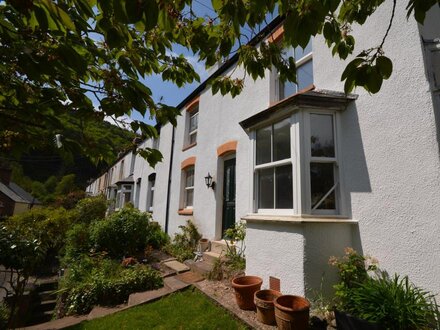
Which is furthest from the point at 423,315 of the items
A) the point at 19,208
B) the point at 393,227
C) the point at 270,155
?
the point at 19,208

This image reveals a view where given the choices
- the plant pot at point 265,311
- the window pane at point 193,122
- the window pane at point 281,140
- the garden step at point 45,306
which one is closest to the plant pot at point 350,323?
the plant pot at point 265,311

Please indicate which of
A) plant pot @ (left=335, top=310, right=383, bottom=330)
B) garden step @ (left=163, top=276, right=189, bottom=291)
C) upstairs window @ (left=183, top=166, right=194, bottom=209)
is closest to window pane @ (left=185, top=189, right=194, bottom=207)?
upstairs window @ (left=183, top=166, right=194, bottom=209)

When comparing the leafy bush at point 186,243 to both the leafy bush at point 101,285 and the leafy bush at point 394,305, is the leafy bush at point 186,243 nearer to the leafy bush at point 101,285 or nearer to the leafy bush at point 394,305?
the leafy bush at point 101,285

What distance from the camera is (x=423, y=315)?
304cm

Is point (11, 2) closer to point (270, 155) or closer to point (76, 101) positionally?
point (76, 101)

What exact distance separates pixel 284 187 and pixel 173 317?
2944 millimetres

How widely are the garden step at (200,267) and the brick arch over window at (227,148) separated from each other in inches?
122

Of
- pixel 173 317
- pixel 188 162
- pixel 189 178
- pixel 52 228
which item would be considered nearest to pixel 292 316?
pixel 173 317

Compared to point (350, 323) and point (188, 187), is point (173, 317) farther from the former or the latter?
point (188, 187)

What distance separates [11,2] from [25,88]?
0.97 metres

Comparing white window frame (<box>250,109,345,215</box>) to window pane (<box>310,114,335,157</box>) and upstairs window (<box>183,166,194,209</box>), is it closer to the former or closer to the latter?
window pane (<box>310,114,335,157</box>)

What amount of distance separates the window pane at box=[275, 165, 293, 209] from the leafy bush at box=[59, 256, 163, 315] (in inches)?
134

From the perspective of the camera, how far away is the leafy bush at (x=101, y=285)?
534 cm

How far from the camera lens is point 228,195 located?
7820 millimetres
